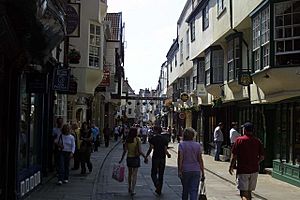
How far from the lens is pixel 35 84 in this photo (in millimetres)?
12500

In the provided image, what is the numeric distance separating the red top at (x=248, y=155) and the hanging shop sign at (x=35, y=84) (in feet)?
16.0

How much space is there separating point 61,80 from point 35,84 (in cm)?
431

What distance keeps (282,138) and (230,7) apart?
6687 mm

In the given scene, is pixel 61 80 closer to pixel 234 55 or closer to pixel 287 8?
pixel 287 8

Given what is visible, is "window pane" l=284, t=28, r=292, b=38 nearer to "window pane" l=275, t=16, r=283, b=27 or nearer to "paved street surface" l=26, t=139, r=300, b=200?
"window pane" l=275, t=16, r=283, b=27

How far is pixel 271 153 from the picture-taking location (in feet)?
64.3

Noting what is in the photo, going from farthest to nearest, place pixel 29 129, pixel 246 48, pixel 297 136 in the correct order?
pixel 246 48
pixel 297 136
pixel 29 129

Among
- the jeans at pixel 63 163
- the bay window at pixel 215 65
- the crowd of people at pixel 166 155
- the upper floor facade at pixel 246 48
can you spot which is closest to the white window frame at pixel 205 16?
the upper floor facade at pixel 246 48

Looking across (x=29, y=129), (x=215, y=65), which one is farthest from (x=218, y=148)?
(x=29, y=129)

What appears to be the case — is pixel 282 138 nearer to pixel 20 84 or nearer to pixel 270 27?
pixel 270 27

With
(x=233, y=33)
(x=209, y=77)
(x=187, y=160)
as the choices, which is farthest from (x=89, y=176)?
(x=209, y=77)

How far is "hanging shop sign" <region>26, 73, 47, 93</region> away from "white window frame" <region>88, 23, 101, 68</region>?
578 inches

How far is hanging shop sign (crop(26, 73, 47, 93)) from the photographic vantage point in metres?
12.5

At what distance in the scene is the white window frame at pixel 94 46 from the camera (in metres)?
27.4
